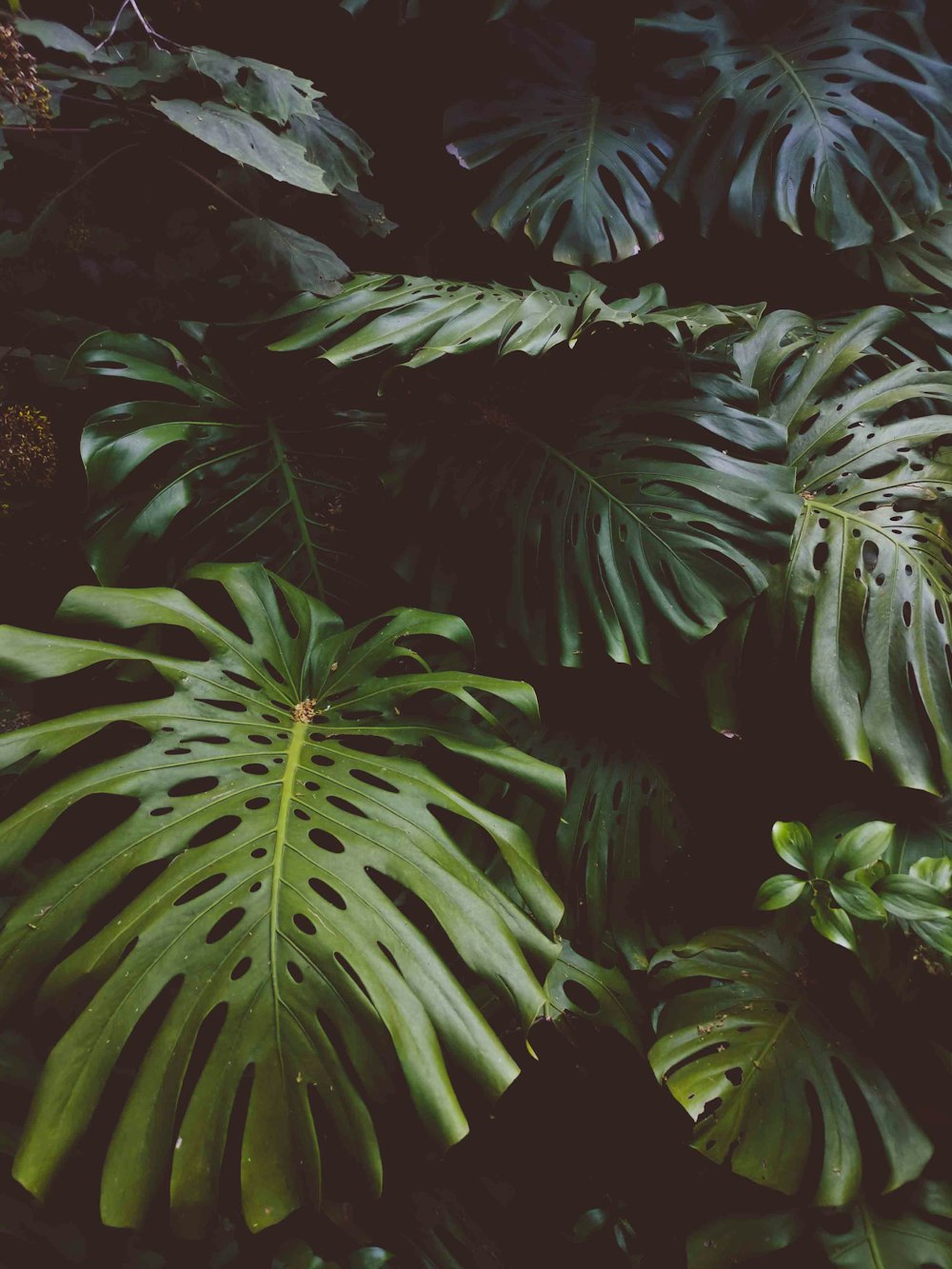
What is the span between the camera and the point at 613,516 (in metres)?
1.15

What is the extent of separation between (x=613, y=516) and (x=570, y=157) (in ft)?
2.14

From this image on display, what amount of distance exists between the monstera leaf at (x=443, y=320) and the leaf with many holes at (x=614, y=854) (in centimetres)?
56

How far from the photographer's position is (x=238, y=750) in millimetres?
866

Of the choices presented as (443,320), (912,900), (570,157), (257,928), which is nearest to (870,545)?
(912,900)

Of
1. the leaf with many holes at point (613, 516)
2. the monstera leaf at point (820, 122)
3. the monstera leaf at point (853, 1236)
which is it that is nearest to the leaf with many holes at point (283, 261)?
the leaf with many holes at point (613, 516)

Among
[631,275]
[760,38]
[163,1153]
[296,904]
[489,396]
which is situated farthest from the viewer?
[631,275]

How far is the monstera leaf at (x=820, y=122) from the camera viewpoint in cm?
133

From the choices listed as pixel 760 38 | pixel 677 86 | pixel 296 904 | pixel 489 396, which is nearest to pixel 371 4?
pixel 677 86

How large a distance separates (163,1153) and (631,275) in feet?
5.27

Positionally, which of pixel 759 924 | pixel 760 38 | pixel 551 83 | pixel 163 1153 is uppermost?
pixel 760 38

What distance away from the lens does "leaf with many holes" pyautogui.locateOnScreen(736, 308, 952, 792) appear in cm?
108

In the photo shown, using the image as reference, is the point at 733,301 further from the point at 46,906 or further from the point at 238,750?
the point at 46,906

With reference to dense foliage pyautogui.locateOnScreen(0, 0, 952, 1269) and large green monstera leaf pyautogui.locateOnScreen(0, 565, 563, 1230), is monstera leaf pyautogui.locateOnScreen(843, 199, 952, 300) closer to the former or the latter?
dense foliage pyautogui.locateOnScreen(0, 0, 952, 1269)

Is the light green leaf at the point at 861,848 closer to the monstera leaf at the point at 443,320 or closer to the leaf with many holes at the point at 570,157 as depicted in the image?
the monstera leaf at the point at 443,320
